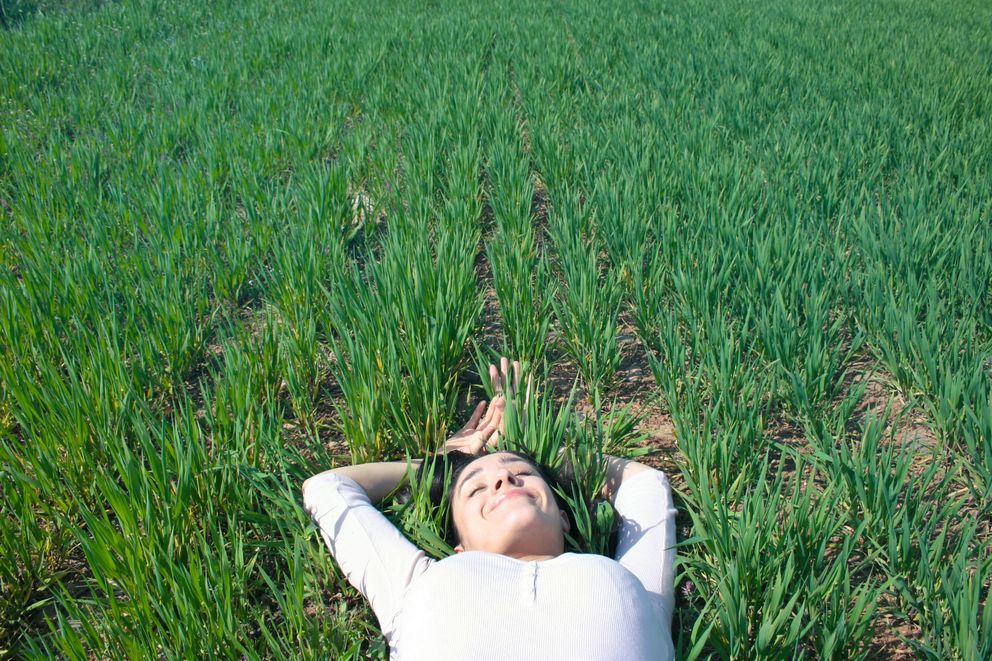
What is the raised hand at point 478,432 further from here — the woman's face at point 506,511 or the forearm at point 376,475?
the woman's face at point 506,511

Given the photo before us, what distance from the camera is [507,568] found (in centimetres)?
129

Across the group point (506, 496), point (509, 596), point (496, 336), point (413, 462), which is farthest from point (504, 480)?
point (496, 336)

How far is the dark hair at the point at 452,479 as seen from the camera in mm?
1605

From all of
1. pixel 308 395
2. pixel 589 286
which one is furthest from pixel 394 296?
pixel 589 286

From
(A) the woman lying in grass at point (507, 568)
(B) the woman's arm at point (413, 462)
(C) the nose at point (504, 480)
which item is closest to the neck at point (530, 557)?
(A) the woman lying in grass at point (507, 568)

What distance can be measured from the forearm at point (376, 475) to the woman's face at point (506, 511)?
18cm

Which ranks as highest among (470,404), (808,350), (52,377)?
(52,377)

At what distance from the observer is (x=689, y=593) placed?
150 cm

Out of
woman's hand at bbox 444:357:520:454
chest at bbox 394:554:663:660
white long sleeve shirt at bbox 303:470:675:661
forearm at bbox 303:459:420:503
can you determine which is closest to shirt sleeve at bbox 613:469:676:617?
white long sleeve shirt at bbox 303:470:675:661

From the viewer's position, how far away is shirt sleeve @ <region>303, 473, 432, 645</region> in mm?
1387

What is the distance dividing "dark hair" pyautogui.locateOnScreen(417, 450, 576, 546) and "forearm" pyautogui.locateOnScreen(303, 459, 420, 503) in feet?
0.16

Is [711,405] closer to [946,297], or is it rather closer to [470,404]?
[470,404]

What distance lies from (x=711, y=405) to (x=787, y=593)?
65 cm

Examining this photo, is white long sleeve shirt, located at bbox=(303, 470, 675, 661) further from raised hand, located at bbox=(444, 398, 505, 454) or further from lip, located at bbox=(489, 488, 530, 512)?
raised hand, located at bbox=(444, 398, 505, 454)
